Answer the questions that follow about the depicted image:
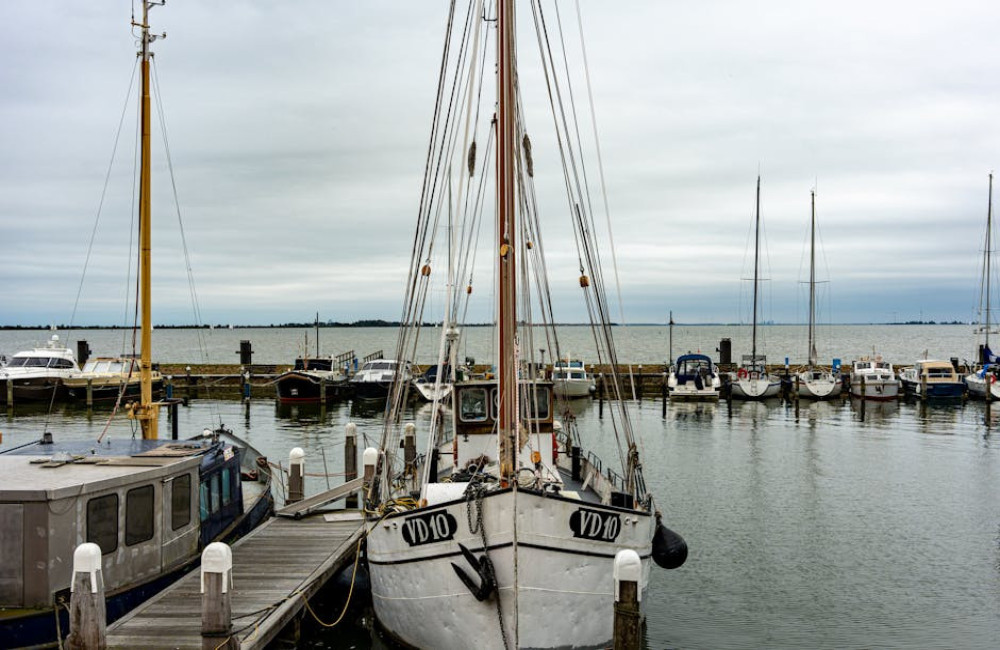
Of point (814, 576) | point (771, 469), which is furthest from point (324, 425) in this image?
point (814, 576)

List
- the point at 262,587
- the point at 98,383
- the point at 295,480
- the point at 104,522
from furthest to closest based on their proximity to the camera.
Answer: the point at 98,383, the point at 295,480, the point at 262,587, the point at 104,522

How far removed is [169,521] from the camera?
46.9 feet

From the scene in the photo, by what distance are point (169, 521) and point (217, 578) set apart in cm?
374

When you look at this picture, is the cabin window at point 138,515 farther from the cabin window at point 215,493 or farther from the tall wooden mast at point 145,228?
the tall wooden mast at point 145,228

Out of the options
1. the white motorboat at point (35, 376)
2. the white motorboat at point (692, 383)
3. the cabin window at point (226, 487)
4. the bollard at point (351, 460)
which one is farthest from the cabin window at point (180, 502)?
the white motorboat at point (692, 383)

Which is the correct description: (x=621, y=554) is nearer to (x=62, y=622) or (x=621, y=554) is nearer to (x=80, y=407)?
(x=62, y=622)

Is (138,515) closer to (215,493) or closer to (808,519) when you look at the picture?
(215,493)

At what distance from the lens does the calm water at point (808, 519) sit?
17.2 m

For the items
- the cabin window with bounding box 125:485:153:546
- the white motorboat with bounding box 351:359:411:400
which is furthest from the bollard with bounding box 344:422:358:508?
the white motorboat with bounding box 351:359:411:400

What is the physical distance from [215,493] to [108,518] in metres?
3.93

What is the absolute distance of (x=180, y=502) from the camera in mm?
14750

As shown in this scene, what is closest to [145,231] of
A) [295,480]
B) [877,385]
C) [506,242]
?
[295,480]

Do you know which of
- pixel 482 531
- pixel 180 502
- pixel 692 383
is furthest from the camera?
pixel 692 383

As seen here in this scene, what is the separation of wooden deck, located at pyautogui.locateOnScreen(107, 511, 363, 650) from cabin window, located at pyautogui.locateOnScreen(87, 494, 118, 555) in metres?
1.15
